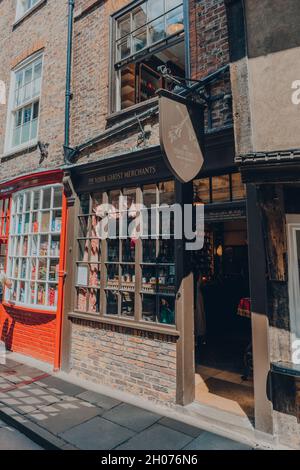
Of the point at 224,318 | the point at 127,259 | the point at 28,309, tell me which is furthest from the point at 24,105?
the point at 224,318

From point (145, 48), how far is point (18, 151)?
14.5ft

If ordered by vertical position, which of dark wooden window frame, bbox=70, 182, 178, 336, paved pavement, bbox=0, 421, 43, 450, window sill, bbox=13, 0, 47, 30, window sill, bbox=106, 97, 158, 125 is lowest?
paved pavement, bbox=0, 421, 43, 450

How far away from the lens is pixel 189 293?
15.4 feet

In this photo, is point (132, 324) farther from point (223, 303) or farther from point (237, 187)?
point (223, 303)

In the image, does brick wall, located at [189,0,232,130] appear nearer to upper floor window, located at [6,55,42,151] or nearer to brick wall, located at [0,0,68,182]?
brick wall, located at [0,0,68,182]

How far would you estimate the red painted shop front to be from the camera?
259 inches

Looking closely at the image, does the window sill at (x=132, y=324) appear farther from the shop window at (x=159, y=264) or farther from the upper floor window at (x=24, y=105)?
the upper floor window at (x=24, y=105)

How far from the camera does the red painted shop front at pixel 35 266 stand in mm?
6590

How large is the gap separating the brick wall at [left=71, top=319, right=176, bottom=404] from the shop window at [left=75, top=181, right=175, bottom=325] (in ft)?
1.01

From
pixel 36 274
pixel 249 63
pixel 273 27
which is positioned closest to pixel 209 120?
pixel 249 63

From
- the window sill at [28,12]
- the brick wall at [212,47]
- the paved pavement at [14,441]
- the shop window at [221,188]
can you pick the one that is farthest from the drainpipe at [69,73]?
the paved pavement at [14,441]

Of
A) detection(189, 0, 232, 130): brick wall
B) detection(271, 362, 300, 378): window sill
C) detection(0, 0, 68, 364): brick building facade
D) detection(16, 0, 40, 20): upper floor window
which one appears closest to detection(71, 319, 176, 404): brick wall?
detection(0, 0, 68, 364): brick building facade
